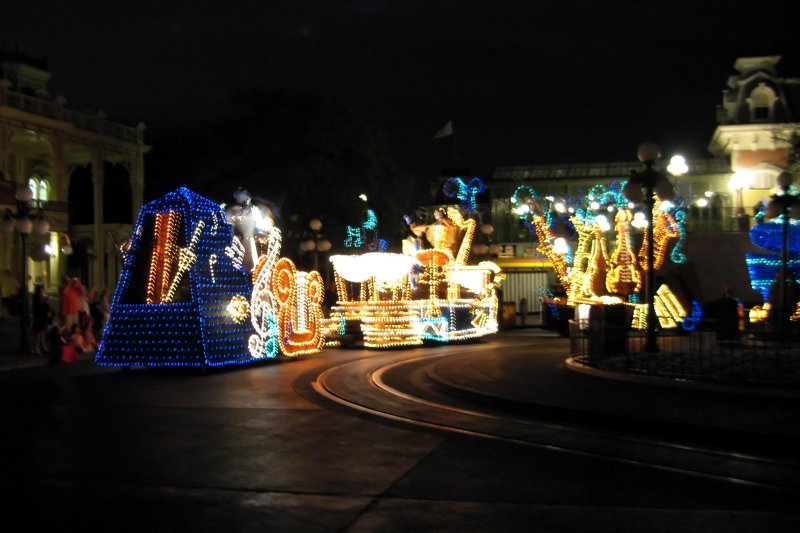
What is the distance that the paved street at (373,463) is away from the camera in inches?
245

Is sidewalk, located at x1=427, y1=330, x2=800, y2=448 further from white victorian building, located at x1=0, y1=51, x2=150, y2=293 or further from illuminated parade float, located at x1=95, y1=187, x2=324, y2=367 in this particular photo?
white victorian building, located at x1=0, y1=51, x2=150, y2=293

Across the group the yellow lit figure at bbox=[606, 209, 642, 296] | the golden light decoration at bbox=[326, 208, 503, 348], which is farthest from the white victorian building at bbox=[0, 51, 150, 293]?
the yellow lit figure at bbox=[606, 209, 642, 296]

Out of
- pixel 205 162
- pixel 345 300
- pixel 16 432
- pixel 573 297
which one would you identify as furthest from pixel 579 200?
pixel 16 432

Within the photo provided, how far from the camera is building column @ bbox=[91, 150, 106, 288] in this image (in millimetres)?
40281

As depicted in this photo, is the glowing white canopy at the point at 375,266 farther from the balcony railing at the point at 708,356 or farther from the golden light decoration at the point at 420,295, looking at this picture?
the balcony railing at the point at 708,356

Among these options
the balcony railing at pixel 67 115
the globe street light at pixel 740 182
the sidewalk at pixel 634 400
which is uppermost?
the balcony railing at pixel 67 115

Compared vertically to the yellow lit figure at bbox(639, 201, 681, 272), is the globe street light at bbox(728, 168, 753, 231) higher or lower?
higher

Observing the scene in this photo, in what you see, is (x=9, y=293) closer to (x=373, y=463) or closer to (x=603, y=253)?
(x=603, y=253)

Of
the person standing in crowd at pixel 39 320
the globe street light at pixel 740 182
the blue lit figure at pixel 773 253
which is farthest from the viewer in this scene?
the globe street light at pixel 740 182

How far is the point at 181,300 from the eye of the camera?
16.3 metres

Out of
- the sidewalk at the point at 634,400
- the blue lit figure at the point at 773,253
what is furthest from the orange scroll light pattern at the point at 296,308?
the blue lit figure at the point at 773,253

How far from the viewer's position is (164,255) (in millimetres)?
15898

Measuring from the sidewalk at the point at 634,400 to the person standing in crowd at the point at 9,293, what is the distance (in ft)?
68.8

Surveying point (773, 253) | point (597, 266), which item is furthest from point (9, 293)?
point (773, 253)
